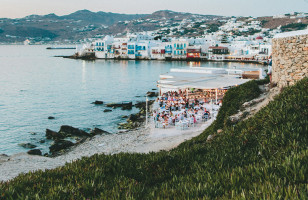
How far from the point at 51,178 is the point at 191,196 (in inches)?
103

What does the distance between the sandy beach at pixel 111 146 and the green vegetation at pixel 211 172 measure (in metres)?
7.61

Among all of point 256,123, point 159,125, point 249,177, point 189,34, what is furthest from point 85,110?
point 189,34

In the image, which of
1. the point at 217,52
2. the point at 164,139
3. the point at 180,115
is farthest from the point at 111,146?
the point at 217,52

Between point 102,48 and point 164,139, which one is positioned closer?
point 164,139

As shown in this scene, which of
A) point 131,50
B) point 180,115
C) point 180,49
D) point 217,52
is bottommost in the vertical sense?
point 180,115

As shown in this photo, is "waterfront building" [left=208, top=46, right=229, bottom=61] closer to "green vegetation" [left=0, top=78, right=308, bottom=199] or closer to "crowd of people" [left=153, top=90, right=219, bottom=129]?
"crowd of people" [left=153, top=90, right=219, bottom=129]

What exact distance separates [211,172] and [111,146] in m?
12.9

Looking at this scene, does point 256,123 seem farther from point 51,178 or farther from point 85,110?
point 85,110

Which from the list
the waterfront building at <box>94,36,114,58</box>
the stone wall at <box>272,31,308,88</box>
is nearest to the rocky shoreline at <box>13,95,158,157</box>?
the stone wall at <box>272,31,308,88</box>

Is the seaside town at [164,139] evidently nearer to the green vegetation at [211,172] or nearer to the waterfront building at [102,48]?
the green vegetation at [211,172]

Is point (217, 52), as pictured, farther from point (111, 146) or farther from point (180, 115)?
point (111, 146)

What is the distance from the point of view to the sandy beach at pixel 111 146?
13375 mm

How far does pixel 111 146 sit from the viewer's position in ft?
55.9

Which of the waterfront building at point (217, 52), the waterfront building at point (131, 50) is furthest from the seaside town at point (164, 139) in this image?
the waterfront building at point (131, 50)
